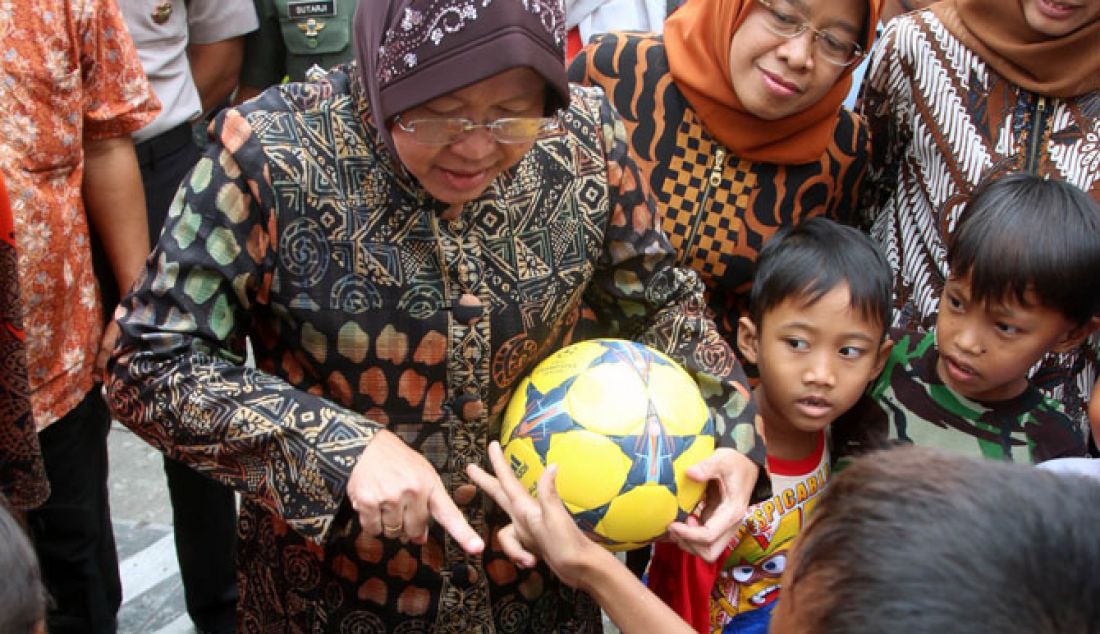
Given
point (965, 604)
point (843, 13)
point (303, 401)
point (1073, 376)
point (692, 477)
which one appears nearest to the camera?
point (965, 604)

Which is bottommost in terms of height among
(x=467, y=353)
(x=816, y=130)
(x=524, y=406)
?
(x=524, y=406)

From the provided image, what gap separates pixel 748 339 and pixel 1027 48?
1.05m

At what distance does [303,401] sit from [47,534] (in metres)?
1.55

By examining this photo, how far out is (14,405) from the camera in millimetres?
2037

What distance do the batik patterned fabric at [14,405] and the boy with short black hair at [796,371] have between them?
1360mm

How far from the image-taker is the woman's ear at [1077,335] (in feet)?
8.32

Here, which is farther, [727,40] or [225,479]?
[727,40]

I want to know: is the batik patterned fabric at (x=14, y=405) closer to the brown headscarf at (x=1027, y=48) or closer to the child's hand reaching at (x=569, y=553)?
the child's hand reaching at (x=569, y=553)

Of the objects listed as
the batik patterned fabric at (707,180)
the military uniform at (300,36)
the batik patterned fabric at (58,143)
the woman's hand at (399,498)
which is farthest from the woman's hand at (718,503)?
the military uniform at (300,36)

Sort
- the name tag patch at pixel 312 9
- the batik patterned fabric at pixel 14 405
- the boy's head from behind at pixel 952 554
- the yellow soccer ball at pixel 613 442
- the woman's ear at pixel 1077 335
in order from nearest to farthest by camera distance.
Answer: the boy's head from behind at pixel 952 554 < the yellow soccer ball at pixel 613 442 < the batik patterned fabric at pixel 14 405 < the woman's ear at pixel 1077 335 < the name tag patch at pixel 312 9

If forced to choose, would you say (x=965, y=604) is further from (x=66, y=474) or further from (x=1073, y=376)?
(x=66, y=474)

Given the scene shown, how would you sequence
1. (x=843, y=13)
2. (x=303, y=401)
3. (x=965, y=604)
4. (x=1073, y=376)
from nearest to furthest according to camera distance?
(x=965, y=604)
(x=303, y=401)
(x=843, y=13)
(x=1073, y=376)

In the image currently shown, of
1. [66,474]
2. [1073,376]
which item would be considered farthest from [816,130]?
[66,474]

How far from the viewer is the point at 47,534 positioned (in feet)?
9.41
